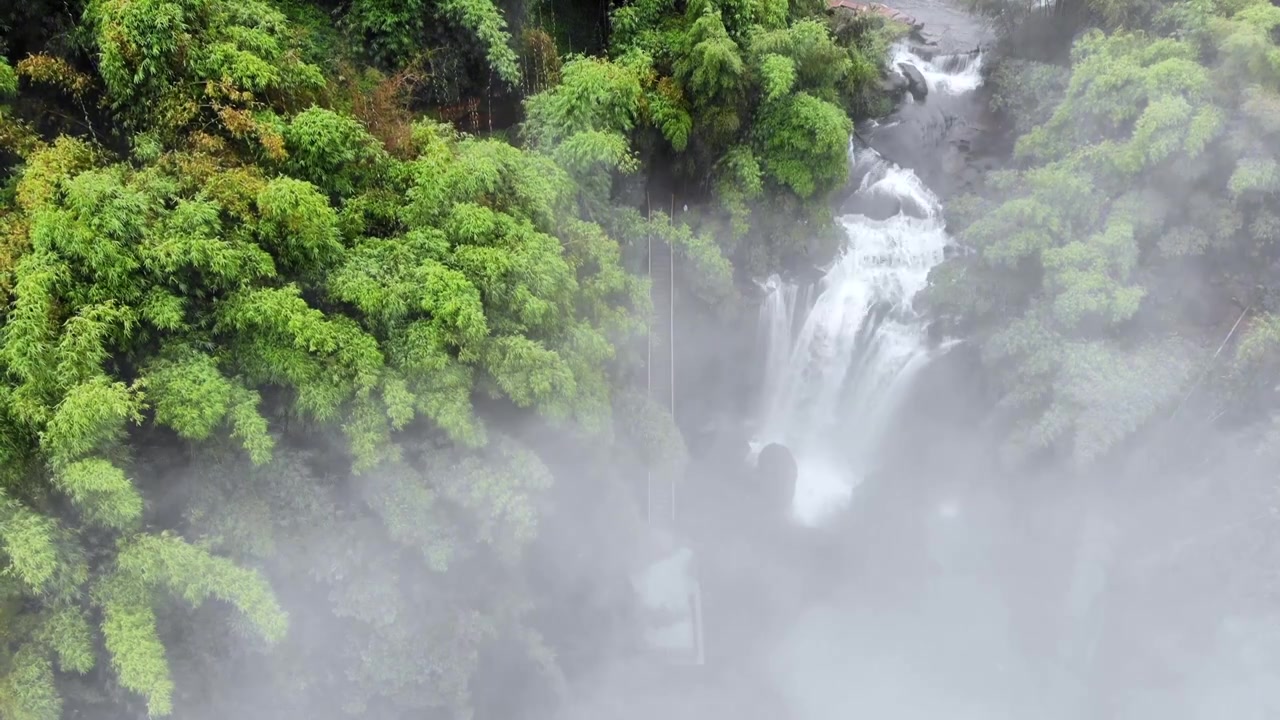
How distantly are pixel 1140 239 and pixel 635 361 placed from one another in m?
8.44

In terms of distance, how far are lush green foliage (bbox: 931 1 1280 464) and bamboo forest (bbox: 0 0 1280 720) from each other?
69mm

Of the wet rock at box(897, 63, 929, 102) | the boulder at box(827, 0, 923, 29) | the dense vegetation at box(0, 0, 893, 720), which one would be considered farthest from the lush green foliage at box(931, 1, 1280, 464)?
the boulder at box(827, 0, 923, 29)

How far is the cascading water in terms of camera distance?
13703mm

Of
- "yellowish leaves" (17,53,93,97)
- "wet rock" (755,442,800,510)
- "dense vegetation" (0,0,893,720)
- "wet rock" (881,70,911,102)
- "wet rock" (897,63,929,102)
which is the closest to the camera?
"dense vegetation" (0,0,893,720)

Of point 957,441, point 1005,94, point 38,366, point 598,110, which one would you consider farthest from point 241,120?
point 1005,94

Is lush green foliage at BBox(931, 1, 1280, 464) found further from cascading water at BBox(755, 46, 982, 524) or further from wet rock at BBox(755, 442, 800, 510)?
wet rock at BBox(755, 442, 800, 510)

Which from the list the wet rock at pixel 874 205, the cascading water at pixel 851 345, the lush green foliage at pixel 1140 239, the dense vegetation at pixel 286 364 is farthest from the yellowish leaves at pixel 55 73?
the lush green foliage at pixel 1140 239

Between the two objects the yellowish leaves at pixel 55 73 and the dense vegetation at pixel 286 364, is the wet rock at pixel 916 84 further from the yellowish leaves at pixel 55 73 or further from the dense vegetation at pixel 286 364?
the yellowish leaves at pixel 55 73

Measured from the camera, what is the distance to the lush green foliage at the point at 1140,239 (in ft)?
35.2

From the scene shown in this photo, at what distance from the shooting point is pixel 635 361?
35.2 feet

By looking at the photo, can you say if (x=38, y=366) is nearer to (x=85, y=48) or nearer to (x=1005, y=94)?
(x=85, y=48)

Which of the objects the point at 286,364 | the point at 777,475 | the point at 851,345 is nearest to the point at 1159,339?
the point at 851,345

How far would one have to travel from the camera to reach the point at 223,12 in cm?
812

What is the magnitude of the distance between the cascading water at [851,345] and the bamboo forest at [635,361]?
8cm
